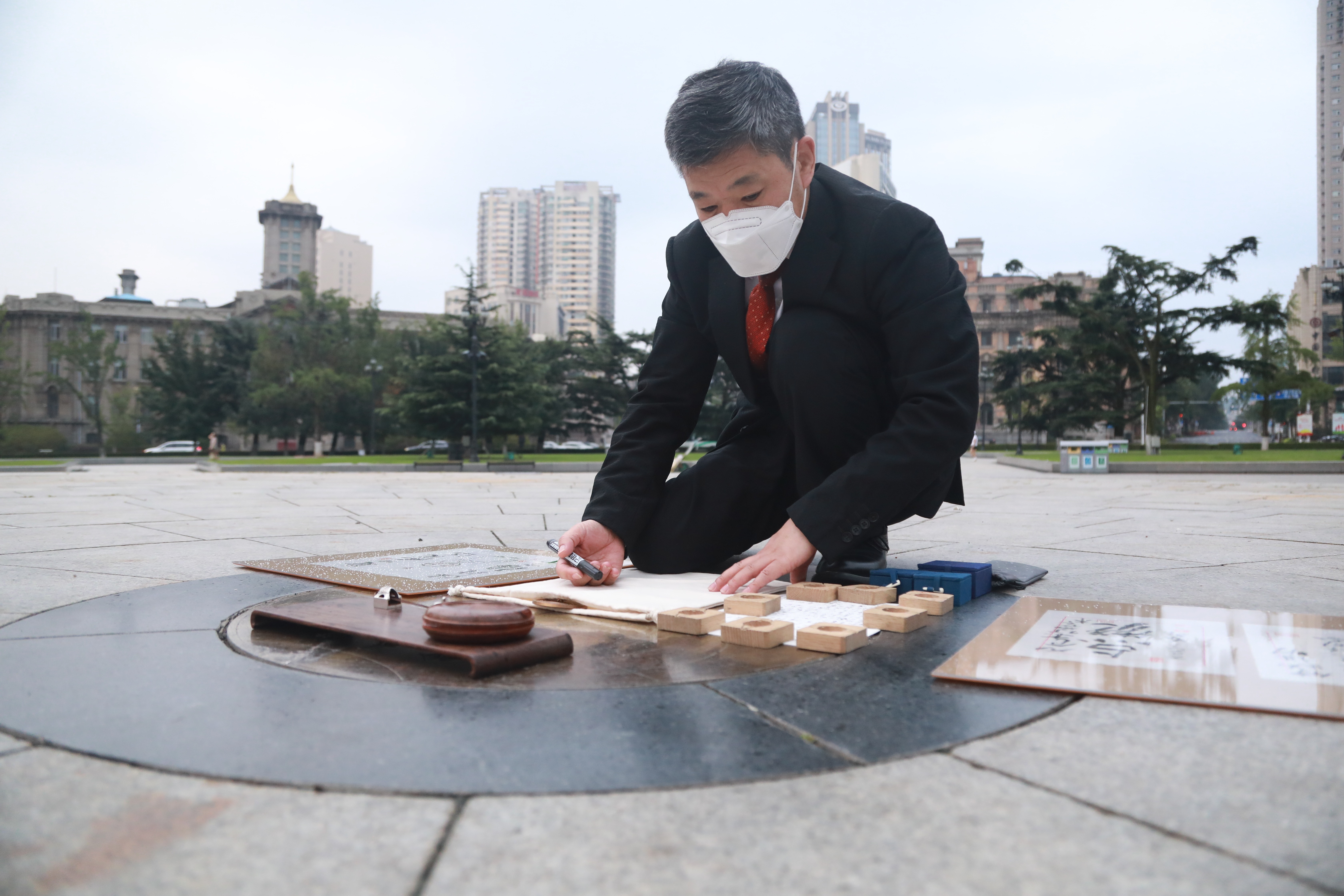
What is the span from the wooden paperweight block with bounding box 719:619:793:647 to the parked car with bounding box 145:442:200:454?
43327 mm

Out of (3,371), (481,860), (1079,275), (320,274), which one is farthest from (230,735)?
(320,274)

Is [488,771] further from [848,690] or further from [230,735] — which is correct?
[848,690]

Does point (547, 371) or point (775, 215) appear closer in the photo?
point (775, 215)

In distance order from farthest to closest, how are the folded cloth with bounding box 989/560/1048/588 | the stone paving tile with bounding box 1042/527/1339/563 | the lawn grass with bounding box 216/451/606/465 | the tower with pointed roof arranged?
the tower with pointed roof < the lawn grass with bounding box 216/451/606/465 < the stone paving tile with bounding box 1042/527/1339/563 < the folded cloth with bounding box 989/560/1048/588

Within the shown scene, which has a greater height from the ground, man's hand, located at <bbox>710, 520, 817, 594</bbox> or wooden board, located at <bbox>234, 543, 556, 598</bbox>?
man's hand, located at <bbox>710, 520, 817, 594</bbox>

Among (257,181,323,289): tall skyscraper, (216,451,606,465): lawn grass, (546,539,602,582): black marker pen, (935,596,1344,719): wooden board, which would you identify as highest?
(257,181,323,289): tall skyscraper

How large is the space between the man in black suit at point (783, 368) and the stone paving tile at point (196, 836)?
115 cm

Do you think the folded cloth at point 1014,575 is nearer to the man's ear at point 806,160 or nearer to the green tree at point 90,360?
the man's ear at point 806,160

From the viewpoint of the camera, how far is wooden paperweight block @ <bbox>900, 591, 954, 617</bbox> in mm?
1804

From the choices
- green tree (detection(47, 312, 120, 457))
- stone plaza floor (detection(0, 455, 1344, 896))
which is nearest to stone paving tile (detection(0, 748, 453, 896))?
stone plaza floor (detection(0, 455, 1344, 896))

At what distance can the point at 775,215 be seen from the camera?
2.12 metres

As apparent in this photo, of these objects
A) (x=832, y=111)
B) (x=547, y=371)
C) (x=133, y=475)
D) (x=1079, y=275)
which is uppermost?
(x=832, y=111)

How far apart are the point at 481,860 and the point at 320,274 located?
120 meters

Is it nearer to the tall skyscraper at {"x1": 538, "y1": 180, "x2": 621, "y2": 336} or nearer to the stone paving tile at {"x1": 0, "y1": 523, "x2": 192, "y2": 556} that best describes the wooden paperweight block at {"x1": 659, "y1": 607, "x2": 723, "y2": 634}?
the stone paving tile at {"x1": 0, "y1": 523, "x2": 192, "y2": 556}
